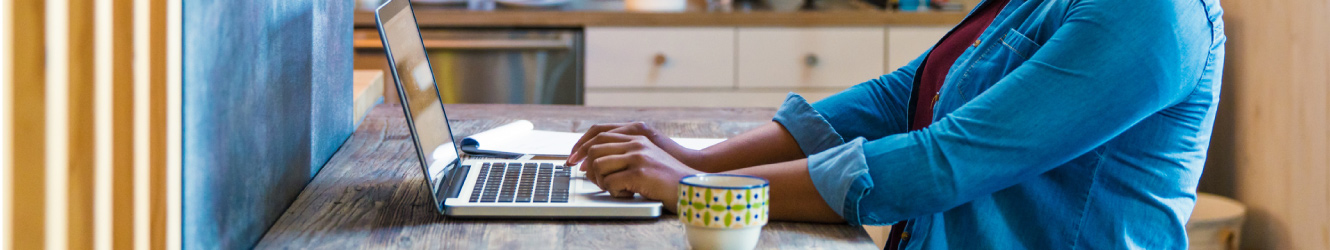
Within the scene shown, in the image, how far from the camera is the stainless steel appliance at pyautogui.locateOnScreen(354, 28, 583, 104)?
121 inches

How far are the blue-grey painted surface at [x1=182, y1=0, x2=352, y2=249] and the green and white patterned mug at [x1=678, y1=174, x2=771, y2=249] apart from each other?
0.31 meters

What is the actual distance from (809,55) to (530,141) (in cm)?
194

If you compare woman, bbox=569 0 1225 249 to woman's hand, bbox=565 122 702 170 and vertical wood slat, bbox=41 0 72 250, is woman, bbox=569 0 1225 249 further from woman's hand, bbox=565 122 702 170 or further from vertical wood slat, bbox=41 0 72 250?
vertical wood slat, bbox=41 0 72 250

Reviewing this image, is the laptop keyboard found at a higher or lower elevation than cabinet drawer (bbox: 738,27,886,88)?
higher

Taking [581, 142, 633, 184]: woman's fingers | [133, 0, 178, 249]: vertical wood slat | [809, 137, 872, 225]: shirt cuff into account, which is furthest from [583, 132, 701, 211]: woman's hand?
[133, 0, 178, 249]: vertical wood slat

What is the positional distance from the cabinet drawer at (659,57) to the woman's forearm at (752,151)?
6.31 feet

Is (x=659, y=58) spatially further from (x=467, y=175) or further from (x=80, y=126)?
(x=80, y=126)

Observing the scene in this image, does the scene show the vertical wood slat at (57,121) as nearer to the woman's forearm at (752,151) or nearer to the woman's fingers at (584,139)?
the woman's fingers at (584,139)

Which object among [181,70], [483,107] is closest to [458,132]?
[483,107]

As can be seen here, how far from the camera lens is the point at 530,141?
4.39 ft

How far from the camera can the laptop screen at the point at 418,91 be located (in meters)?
0.83

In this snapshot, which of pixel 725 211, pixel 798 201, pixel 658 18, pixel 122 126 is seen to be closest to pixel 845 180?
pixel 798 201

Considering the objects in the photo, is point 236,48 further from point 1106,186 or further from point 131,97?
point 1106,186

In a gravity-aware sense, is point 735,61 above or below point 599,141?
below
